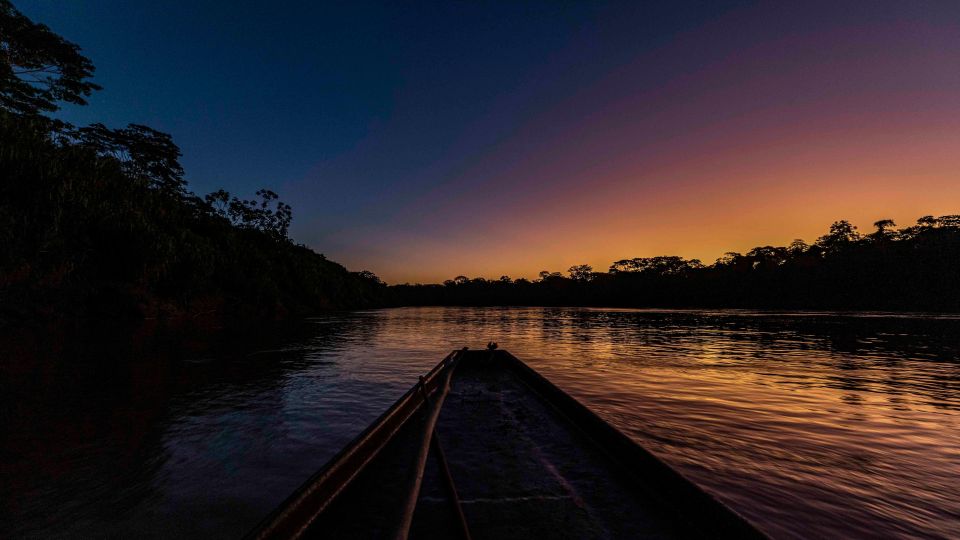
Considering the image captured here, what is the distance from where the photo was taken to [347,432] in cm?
734

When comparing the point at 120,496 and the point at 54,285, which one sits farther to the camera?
the point at 54,285

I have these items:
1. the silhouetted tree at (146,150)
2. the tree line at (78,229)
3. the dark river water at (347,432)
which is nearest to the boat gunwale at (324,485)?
the dark river water at (347,432)

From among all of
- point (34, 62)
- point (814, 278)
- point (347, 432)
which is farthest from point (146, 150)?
point (814, 278)

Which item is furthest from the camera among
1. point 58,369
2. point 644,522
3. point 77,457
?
point 58,369

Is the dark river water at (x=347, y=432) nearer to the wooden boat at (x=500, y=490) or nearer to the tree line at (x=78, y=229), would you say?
the wooden boat at (x=500, y=490)

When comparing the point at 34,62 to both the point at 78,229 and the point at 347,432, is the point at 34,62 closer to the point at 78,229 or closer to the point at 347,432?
the point at 78,229

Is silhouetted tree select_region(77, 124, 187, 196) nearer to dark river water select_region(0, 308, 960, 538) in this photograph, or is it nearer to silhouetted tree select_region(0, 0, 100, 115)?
silhouetted tree select_region(0, 0, 100, 115)

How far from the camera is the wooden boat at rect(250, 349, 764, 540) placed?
329cm

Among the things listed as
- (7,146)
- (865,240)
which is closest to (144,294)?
(7,146)

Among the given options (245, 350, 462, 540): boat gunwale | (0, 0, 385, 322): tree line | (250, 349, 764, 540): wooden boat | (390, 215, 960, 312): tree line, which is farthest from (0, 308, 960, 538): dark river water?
(390, 215, 960, 312): tree line

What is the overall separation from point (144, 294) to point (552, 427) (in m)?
43.6

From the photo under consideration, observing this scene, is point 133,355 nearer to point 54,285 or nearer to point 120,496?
point 120,496

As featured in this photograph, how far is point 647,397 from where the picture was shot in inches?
416

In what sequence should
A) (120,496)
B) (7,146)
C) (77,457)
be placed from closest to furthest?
(120,496), (77,457), (7,146)
